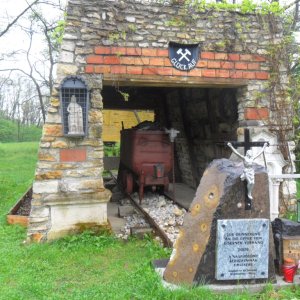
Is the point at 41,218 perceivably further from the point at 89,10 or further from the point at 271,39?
the point at 271,39

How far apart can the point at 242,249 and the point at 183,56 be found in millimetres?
3367

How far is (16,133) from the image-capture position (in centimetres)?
3816

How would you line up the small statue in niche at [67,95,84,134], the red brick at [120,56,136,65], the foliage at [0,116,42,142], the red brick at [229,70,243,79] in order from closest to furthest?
1. the small statue in niche at [67,95,84,134]
2. the red brick at [120,56,136,65]
3. the red brick at [229,70,243,79]
4. the foliage at [0,116,42,142]

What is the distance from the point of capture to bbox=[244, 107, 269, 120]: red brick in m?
6.51

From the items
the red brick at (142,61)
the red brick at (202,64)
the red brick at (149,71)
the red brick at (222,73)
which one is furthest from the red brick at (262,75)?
the red brick at (142,61)

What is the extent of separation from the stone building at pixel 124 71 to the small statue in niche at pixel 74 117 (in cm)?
11

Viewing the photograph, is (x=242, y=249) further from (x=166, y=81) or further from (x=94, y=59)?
(x=94, y=59)

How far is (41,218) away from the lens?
222 inches

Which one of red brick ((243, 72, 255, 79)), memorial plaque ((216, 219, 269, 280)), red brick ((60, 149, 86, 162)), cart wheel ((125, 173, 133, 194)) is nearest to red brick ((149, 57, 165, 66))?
red brick ((243, 72, 255, 79))

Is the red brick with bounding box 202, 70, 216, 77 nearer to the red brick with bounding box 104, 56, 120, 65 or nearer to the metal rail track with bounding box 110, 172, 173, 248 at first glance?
the red brick with bounding box 104, 56, 120, 65

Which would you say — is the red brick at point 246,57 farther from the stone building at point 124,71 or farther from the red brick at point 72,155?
the red brick at point 72,155

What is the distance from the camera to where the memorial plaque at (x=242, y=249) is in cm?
373

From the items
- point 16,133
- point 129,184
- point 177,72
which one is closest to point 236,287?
point 177,72

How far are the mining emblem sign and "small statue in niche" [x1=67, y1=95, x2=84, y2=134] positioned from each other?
1666 mm
